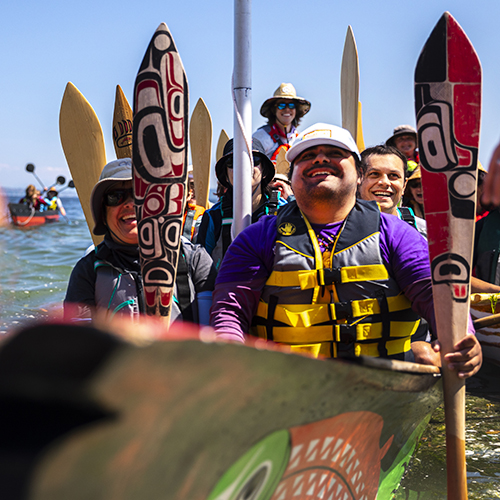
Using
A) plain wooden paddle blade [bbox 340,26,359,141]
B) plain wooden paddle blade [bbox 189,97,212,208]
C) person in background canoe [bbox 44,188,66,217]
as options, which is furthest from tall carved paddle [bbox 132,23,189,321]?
person in background canoe [bbox 44,188,66,217]

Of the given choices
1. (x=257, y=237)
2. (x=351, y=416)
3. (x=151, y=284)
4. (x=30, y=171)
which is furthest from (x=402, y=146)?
(x=30, y=171)

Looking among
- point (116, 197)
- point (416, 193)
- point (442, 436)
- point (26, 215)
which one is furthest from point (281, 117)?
point (26, 215)

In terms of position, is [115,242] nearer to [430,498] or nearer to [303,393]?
[303,393]

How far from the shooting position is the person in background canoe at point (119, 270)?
2.17m

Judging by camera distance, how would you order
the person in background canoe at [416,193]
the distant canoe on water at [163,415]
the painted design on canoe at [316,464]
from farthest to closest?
the person in background canoe at [416,193] → the painted design on canoe at [316,464] → the distant canoe on water at [163,415]

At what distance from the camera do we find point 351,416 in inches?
47.5

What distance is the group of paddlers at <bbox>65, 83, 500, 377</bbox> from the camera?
1.99 m

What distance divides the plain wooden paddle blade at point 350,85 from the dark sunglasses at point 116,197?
2.56m

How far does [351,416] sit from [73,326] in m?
0.90

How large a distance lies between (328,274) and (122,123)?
8.60 feet

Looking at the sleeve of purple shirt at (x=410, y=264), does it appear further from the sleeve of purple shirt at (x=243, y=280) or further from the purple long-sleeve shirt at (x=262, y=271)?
the sleeve of purple shirt at (x=243, y=280)

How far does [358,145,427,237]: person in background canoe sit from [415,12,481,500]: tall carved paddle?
1177 millimetres

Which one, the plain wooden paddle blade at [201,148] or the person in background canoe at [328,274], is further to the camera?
the plain wooden paddle blade at [201,148]

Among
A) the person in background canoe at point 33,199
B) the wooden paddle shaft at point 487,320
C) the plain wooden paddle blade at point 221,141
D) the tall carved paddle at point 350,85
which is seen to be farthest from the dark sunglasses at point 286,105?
the person in background canoe at point 33,199
